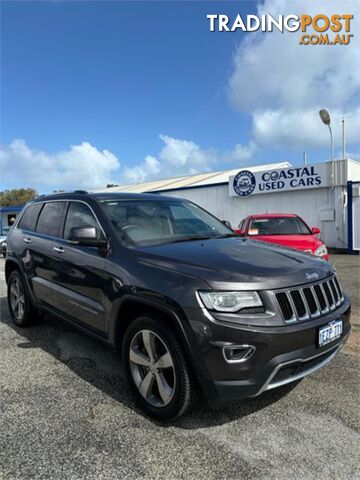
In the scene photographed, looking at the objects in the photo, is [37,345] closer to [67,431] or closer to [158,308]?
[67,431]

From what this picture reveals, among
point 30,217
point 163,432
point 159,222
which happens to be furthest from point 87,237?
point 30,217

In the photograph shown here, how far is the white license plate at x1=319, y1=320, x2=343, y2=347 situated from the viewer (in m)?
2.93

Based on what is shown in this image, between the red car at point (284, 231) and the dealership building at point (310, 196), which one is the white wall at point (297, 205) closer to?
the dealership building at point (310, 196)

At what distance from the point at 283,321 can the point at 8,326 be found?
436cm

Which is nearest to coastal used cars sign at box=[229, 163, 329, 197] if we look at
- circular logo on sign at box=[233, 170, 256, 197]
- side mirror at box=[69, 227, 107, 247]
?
circular logo on sign at box=[233, 170, 256, 197]

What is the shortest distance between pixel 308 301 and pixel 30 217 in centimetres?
403

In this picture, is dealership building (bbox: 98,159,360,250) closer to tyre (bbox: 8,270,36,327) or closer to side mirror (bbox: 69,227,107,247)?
tyre (bbox: 8,270,36,327)

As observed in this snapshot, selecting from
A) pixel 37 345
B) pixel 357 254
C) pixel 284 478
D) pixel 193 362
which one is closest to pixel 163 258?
pixel 193 362

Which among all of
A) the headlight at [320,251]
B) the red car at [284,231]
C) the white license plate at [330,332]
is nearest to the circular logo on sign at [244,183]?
the red car at [284,231]

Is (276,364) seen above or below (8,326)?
above

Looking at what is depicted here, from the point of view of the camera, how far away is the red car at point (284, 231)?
8289 millimetres

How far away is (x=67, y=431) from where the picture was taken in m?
2.94

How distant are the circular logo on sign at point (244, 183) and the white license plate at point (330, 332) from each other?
16.2 metres

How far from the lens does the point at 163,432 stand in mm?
2916
